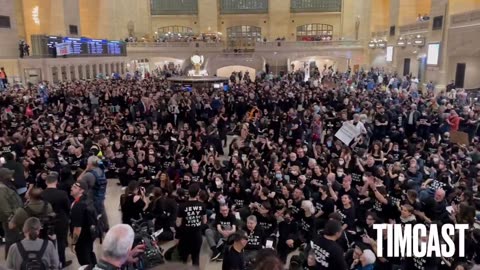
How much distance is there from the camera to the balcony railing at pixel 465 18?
67.9 feet

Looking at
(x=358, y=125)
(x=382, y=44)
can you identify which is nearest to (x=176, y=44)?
(x=382, y=44)

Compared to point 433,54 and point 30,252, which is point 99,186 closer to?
point 30,252

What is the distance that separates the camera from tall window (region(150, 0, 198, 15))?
46906 millimetres

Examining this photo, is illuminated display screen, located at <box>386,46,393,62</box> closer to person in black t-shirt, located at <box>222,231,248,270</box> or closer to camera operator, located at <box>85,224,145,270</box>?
person in black t-shirt, located at <box>222,231,248,270</box>

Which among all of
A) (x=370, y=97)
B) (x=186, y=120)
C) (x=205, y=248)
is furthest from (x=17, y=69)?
(x=205, y=248)

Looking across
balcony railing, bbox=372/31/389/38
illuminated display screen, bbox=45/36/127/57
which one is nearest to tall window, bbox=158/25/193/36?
illuminated display screen, bbox=45/36/127/57

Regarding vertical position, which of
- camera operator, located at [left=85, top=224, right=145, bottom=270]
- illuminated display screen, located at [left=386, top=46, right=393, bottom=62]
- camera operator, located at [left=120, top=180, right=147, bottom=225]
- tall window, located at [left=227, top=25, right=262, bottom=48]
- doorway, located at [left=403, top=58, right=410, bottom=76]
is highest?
tall window, located at [left=227, top=25, right=262, bottom=48]

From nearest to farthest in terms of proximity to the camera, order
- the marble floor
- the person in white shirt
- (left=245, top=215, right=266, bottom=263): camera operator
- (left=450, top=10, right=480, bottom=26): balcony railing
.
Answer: (left=245, top=215, right=266, bottom=263): camera operator, the marble floor, the person in white shirt, (left=450, top=10, right=480, bottom=26): balcony railing

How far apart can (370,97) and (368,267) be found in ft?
43.0

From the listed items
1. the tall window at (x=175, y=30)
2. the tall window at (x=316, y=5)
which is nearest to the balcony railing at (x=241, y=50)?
the tall window at (x=316, y=5)

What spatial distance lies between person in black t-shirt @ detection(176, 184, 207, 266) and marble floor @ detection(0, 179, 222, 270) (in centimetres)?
58

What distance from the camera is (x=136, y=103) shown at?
53.8ft

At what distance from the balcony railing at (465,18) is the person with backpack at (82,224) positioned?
69.9ft

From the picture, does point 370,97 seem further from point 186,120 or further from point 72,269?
point 72,269
